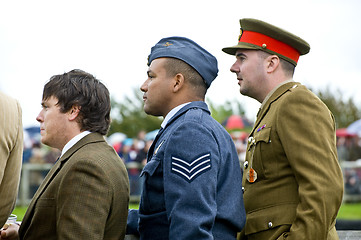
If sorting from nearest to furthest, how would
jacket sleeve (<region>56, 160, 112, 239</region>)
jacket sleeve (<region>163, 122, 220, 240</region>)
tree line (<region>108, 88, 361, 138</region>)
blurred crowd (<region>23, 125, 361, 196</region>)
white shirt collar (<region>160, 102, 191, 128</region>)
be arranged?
jacket sleeve (<region>163, 122, 220, 240</region>), jacket sleeve (<region>56, 160, 112, 239</region>), white shirt collar (<region>160, 102, 191, 128</region>), blurred crowd (<region>23, 125, 361, 196</region>), tree line (<region>108, 88, 361, 138</region>)

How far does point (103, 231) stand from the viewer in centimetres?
307

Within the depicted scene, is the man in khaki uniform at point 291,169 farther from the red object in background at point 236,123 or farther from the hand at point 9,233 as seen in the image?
the red object in background at point 236,123

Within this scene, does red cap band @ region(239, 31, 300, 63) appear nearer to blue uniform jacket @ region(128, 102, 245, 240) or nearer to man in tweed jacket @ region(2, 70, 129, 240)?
blue uniform jacket @ region(128, 102, 245, 240)

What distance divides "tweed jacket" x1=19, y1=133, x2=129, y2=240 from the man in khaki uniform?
766 mm

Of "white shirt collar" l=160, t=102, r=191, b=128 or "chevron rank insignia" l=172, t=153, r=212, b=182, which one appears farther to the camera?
"white shirt collar" l=160, t=102, r=191, b=128

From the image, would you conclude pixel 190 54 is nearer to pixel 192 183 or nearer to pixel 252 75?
pixel 252 75

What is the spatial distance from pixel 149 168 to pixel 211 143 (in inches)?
13.5

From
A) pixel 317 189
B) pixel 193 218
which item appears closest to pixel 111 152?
pixel 193 218

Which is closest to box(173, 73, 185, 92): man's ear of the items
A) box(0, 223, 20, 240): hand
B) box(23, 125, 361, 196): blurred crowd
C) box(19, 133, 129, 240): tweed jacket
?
box(19, 133, 129, 240): tweed jacket

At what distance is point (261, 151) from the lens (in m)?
3.51

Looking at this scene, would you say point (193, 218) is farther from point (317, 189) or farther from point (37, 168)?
point (37, 168)

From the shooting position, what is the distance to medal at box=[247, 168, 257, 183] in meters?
3.50

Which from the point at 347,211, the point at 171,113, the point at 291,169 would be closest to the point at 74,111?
the point at 171,113

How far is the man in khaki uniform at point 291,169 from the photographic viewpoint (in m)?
3.20
